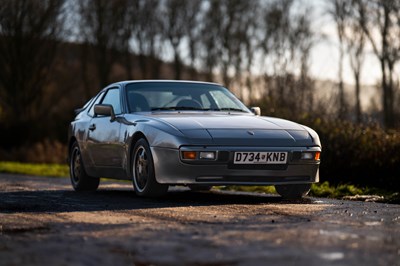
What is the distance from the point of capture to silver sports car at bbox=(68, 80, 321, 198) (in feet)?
29.2

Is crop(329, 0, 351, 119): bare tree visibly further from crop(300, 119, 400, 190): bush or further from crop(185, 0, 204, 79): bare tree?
crop(300, 119, 400, 190): bush

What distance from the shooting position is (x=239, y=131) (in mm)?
9117

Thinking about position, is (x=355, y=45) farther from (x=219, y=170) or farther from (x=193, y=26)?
(x=219, y=170)

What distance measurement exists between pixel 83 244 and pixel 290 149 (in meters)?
3.98

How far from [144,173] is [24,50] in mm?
24601

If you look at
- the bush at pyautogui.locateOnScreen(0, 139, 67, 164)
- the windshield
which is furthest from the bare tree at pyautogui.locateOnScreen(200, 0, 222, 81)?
the windshield

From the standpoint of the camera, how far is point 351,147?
44.1 ft

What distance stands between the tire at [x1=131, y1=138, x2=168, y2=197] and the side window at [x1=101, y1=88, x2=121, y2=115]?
1162 mm

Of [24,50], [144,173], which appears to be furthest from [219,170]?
[24,50]

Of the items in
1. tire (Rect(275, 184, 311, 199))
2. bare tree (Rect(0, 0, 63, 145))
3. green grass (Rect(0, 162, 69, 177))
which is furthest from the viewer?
bare tree (Rect(0, 0, 63, 145))

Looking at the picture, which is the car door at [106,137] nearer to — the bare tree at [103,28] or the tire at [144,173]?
the tire at [144,173]

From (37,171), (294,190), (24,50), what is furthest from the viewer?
(24,50)

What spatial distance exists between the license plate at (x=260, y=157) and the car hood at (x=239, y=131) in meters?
0.10

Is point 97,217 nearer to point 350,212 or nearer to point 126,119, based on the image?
point 350,212
